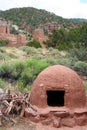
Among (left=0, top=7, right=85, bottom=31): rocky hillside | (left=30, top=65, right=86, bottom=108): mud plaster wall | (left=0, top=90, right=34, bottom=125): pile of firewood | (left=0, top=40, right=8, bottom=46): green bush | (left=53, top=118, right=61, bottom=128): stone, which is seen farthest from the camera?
(left=0, top=7, right=85, bottom=31): rocky hillside

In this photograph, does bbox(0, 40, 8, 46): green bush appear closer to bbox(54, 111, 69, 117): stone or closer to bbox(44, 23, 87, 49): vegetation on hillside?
bbox(44, 23, 87, 49): vegetation on hillside

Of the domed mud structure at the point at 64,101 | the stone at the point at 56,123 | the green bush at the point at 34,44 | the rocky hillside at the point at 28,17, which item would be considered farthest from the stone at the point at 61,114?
the rocky hillside at the point at 28,17

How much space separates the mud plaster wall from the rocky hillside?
60.6 meters

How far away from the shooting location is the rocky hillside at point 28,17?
247 feet

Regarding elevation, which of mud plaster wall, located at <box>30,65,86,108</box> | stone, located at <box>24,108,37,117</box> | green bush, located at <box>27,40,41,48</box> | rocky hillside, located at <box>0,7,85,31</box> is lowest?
green bush, located at <box>27,40,41,48</box>

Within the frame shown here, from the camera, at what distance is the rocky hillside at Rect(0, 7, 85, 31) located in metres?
75.2

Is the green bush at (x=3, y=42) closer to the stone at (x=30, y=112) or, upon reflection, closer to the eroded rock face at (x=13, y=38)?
the eroded rock face at (x=13, y=38)

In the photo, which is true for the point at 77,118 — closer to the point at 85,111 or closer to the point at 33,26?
the point at 85,111

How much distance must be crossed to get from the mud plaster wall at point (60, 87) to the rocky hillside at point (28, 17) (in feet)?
199

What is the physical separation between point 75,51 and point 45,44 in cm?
1718

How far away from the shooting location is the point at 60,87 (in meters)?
11.7

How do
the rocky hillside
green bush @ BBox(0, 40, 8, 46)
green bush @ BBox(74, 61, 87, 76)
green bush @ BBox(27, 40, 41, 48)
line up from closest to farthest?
green bush @ BBox(74, 61, 87, 76), green bush @ BBox(0, 40, 8, 46), green bush @ BBox(27, 40, 41, 48), the rocky hillside

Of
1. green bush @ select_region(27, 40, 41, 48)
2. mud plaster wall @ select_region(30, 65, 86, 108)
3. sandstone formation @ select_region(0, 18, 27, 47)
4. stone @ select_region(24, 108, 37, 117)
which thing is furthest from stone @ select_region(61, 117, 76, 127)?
sandstone formation @ select_region(0, 18, 27, 47)

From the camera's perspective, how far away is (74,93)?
38.6 feet
